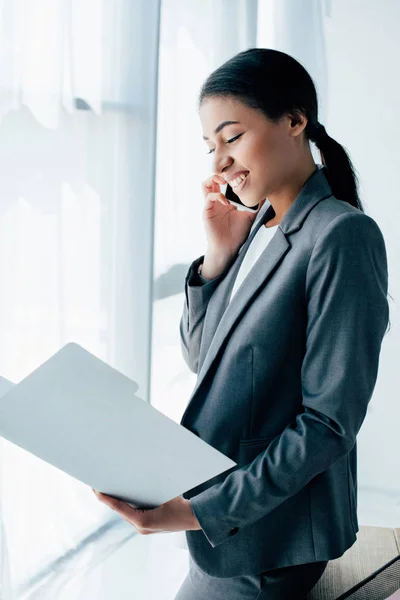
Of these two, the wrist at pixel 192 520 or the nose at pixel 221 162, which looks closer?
the wrist at pixel 192 520

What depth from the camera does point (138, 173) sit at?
2.20m

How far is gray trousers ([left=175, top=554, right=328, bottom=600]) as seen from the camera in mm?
1068

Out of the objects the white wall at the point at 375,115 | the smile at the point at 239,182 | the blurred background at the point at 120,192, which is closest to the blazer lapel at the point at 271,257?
the smile at the point at 239,182

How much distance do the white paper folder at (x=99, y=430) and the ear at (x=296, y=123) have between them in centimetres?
54

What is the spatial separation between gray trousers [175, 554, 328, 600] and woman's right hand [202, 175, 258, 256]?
60 cm

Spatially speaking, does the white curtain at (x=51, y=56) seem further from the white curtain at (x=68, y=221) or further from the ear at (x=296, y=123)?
the ear at (x=296, y=123)

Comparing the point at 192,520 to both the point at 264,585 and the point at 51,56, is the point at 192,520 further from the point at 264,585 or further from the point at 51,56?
the point at 51,56

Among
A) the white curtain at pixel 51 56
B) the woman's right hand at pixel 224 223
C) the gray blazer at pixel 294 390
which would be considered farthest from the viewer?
the white curtain at pixel 51 56

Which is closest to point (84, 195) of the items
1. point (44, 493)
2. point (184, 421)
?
point (44, 493)

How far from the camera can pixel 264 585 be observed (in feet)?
3.50

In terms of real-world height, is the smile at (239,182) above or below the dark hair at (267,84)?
below

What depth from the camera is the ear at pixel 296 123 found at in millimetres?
1091

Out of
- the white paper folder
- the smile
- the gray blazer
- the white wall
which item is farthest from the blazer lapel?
the white wall

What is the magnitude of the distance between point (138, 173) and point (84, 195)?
0.27m
